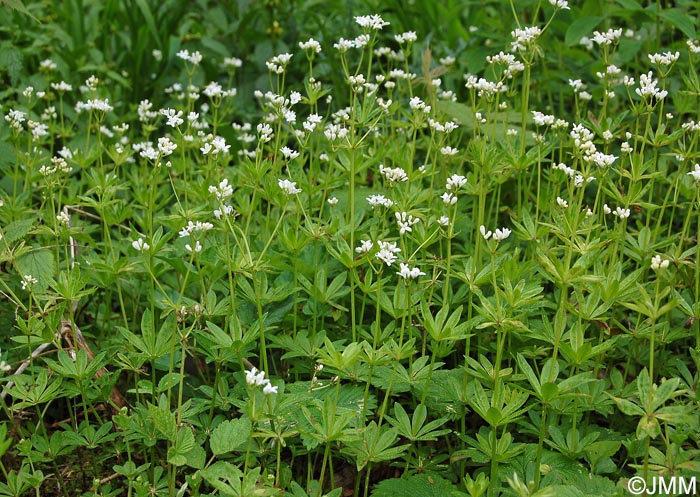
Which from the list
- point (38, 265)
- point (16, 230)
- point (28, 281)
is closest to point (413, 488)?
point (28, 281)

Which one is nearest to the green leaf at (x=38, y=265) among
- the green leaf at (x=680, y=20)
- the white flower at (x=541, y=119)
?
the white flower at (x=541, y=119)

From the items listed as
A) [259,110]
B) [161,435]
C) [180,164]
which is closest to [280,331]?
[161,435]

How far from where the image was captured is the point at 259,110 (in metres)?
5.76

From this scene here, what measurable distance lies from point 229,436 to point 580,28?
10.3ft

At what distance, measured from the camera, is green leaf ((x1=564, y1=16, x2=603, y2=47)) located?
4.41m

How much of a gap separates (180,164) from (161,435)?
4.92 feet

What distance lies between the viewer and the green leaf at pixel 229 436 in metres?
2.49

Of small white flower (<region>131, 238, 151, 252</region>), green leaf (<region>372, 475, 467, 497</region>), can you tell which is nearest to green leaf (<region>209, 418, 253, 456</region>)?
green leaf (<region>372, 475, 467, 497</region>)

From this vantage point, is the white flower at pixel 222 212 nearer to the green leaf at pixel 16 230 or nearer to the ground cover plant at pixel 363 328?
the ground cover plant at pixel 363 328

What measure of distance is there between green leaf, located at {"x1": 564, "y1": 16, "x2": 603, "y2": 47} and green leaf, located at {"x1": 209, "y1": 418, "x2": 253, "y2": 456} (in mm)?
2924

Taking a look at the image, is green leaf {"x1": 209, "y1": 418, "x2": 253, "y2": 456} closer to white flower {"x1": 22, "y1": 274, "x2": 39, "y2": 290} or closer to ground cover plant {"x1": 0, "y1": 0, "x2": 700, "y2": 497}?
ground cover plant {"x1": 0, "y1": 0, "x2": 700, "y2": 497}

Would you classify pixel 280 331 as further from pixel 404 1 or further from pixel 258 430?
pixel 404 1

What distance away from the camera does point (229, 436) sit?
8.27 feet

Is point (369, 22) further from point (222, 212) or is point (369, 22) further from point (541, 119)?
point (222, 212)
